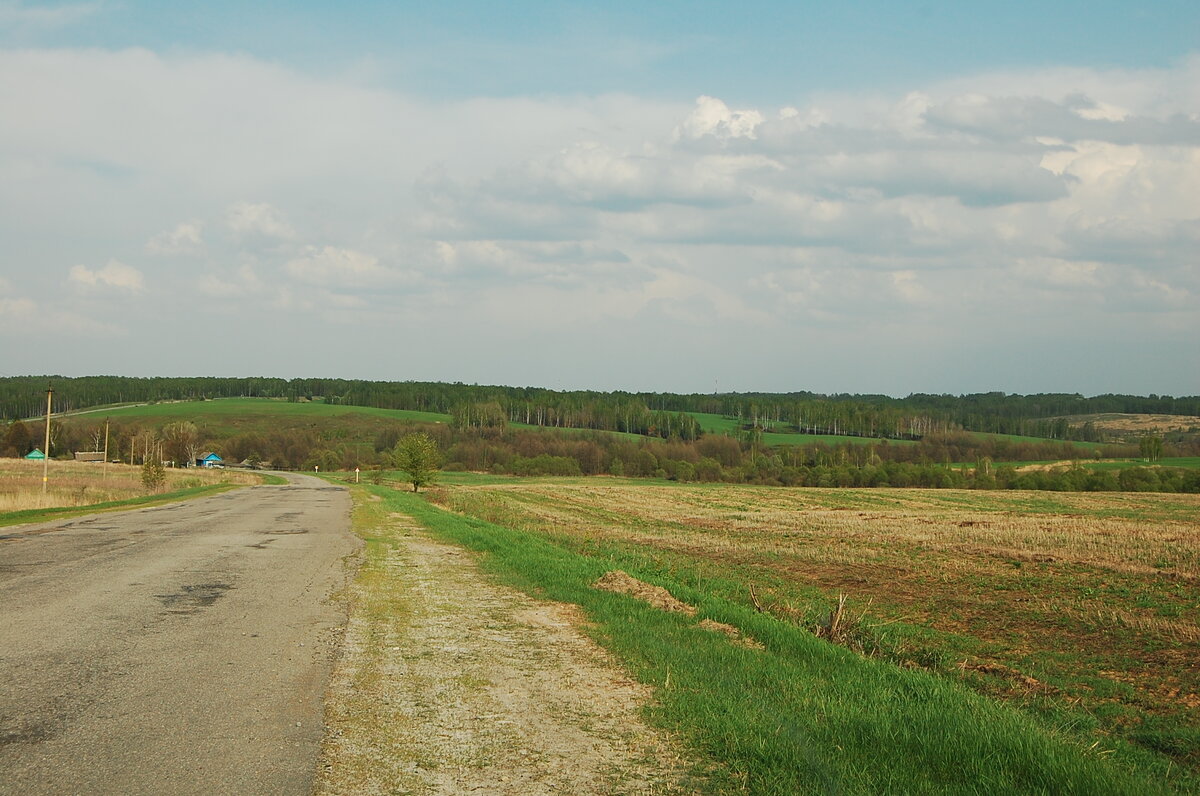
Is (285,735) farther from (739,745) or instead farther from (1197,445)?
(1197,445)

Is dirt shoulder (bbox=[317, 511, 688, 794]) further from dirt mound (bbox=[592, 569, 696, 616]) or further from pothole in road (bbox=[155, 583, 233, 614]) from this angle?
pothole in road (bbox=[155, 583, 233, 614])

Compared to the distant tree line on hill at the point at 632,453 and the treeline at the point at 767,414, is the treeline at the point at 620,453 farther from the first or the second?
the treeline at the point at 767,414

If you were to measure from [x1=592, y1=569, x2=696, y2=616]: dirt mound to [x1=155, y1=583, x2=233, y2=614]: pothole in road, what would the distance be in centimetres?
597

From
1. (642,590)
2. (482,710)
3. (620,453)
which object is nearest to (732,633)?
(642,590)

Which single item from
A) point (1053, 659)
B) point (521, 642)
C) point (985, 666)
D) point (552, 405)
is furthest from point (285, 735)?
point (552, 405)

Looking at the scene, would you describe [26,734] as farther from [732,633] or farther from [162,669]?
[732,633]

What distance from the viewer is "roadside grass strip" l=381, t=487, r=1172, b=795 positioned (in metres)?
5.45

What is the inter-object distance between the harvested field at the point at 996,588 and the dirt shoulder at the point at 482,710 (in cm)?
435

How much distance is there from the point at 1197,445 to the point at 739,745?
153155mm

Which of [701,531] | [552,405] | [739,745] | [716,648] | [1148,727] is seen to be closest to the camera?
[739,745]

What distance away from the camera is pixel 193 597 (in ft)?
41.0

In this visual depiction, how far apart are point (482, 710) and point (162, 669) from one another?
3.33 metres

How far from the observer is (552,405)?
18500 centimetres

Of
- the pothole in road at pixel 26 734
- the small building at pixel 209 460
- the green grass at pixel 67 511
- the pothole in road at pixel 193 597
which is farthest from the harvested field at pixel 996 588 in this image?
the small building at pixel 209 460
